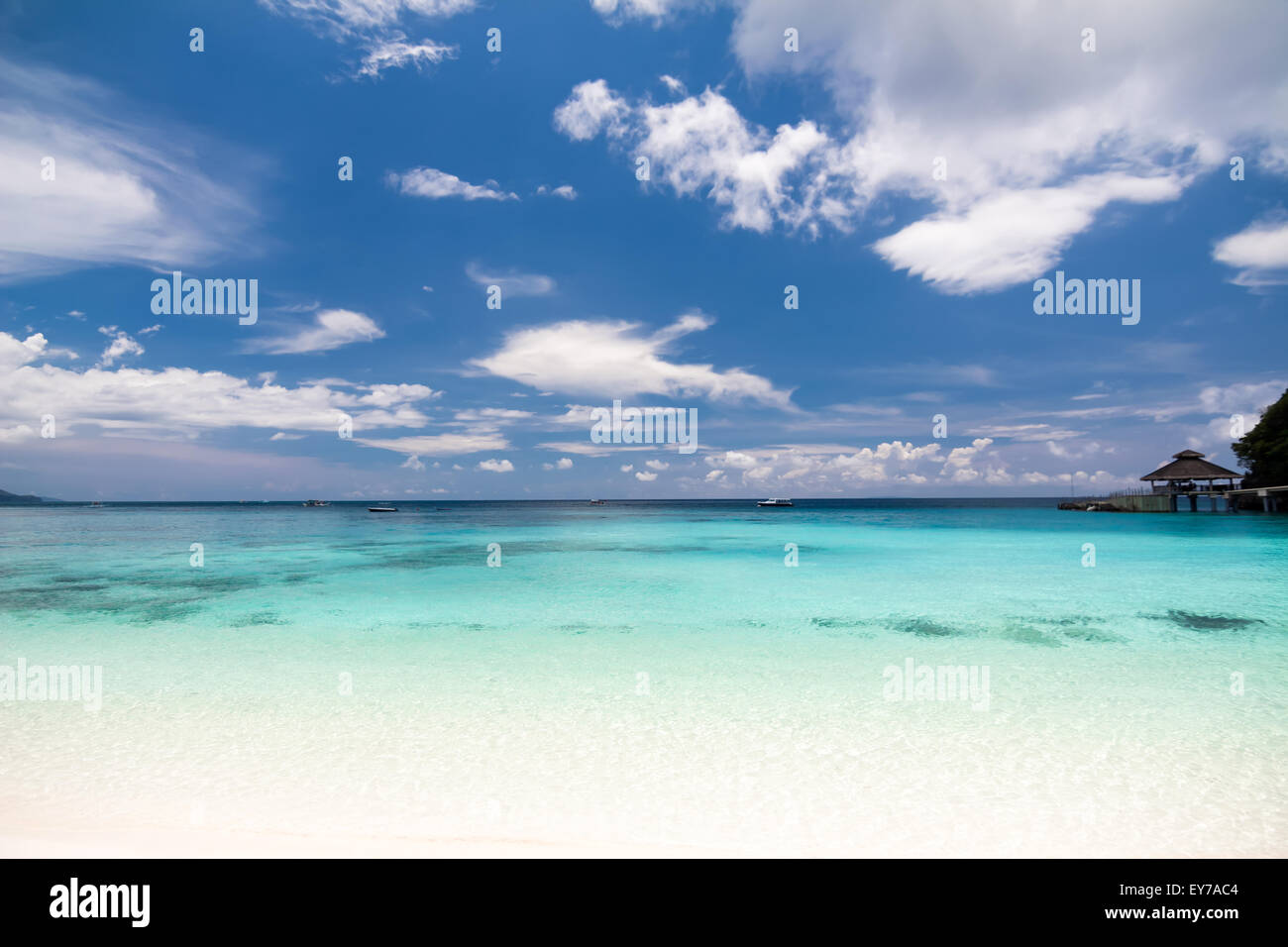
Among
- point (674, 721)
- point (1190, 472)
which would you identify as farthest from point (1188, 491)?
point (674, 721)

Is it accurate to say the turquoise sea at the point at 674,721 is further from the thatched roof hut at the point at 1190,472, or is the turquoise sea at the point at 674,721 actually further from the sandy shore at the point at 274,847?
the thatched roof hut at the point at 1190,472

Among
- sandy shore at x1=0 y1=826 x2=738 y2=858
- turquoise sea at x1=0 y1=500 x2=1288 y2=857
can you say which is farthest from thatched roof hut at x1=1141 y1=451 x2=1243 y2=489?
sandy shore at x1=0 y1=826 x2=738 y2=858

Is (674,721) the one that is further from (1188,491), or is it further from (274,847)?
(1188,491)

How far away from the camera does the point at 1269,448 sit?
5625 centimetres

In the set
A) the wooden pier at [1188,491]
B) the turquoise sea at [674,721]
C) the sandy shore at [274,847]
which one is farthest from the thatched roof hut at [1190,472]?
Answer: the sandy shore at [274,847]

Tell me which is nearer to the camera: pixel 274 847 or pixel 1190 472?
pixel 274 847

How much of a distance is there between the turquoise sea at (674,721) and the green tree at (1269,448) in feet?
192

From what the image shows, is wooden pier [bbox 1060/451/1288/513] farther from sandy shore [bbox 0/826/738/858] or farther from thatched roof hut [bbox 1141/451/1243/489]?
sandy shore [bbox 0/826/738/858]

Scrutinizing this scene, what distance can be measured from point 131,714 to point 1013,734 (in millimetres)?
10367

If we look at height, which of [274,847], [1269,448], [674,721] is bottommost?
[674,721]

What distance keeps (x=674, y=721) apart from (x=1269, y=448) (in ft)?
257
